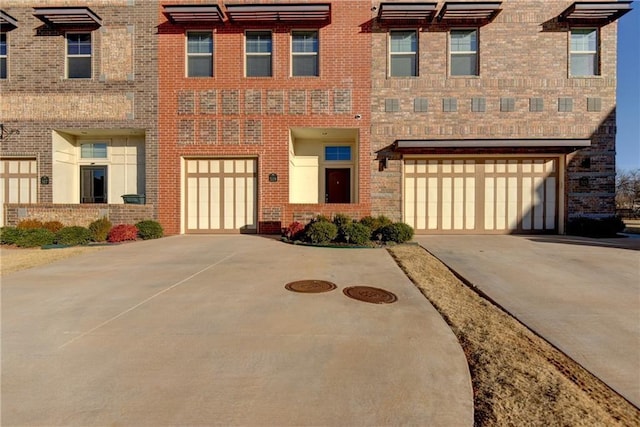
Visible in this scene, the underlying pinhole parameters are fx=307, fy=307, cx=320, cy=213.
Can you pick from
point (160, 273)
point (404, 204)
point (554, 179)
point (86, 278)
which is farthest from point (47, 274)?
point (554, 179)

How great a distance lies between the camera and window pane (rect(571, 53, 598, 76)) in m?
11.1

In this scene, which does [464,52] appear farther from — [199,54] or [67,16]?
[67,16]

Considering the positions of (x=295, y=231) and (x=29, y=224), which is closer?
(x=295, y=231)

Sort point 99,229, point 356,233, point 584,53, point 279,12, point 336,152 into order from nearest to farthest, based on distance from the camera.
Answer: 1. point 356,233
2. point 99,229
3. point 279,12
4. point 584,53
5. point 336,152

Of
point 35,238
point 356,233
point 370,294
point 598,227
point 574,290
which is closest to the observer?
point 370,294

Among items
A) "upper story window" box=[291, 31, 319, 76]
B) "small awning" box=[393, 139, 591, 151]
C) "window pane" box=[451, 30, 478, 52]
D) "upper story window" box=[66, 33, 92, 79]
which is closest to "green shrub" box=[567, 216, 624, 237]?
"small awning" box=[393, 139, 591, 151]

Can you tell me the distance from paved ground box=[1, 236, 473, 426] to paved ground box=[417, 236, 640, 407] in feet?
4.02

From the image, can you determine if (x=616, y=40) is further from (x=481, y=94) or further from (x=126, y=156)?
(x=126, y=156)

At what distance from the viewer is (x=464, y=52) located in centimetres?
1128

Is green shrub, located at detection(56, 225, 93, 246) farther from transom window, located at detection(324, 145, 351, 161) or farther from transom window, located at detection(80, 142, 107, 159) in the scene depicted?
transom window, located at detection(324, 145, 351, 161)

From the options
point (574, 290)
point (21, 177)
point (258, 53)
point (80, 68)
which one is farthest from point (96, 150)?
point (574, 290)

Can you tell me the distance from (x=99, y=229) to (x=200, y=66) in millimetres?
6807

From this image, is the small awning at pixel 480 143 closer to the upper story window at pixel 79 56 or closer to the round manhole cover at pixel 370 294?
the round manhole cover at pixel 370 294

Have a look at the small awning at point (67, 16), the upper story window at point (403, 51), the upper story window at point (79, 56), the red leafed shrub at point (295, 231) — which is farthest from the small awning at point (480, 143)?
the upper story window at point (79, 56)
